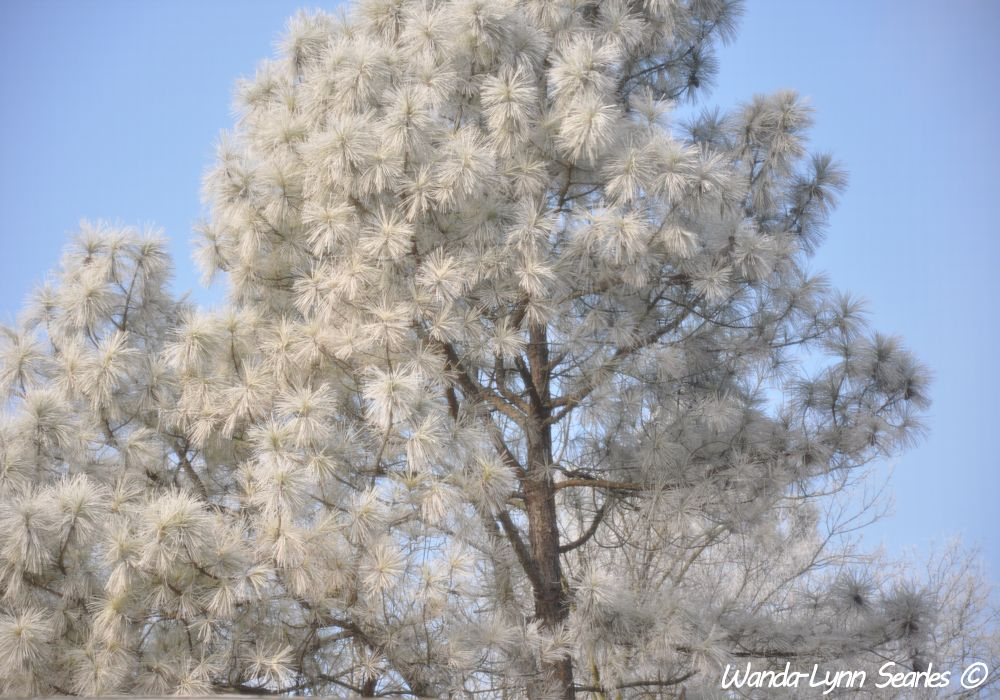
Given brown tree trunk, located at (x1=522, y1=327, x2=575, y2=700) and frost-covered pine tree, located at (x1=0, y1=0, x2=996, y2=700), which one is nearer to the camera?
frost-covered pine tree, located at (x1=0, y1=0, x2=996, y2=700)

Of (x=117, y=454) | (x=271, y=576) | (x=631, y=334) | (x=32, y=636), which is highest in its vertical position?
(x=631, y=334)

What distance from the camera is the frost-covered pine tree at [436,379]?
129 inches

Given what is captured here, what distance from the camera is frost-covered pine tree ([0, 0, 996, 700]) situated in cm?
327

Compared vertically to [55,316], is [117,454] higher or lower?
lower

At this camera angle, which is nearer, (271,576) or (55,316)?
(271,576)

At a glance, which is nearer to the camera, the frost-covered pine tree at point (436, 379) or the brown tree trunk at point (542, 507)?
the frost-covered pine tree at point (436, 379)

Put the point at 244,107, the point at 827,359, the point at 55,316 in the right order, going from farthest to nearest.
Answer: the point at 244,107, the point at 827,359, the point at 55,316

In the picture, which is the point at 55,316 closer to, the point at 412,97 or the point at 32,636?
the point at 32,636

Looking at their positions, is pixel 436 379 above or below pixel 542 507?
above

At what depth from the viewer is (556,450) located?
7.38m

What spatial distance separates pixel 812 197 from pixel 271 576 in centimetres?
307

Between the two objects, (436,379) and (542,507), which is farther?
(542,507)

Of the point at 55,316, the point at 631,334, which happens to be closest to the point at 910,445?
the point at 631,334

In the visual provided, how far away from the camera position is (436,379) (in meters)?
3.70
